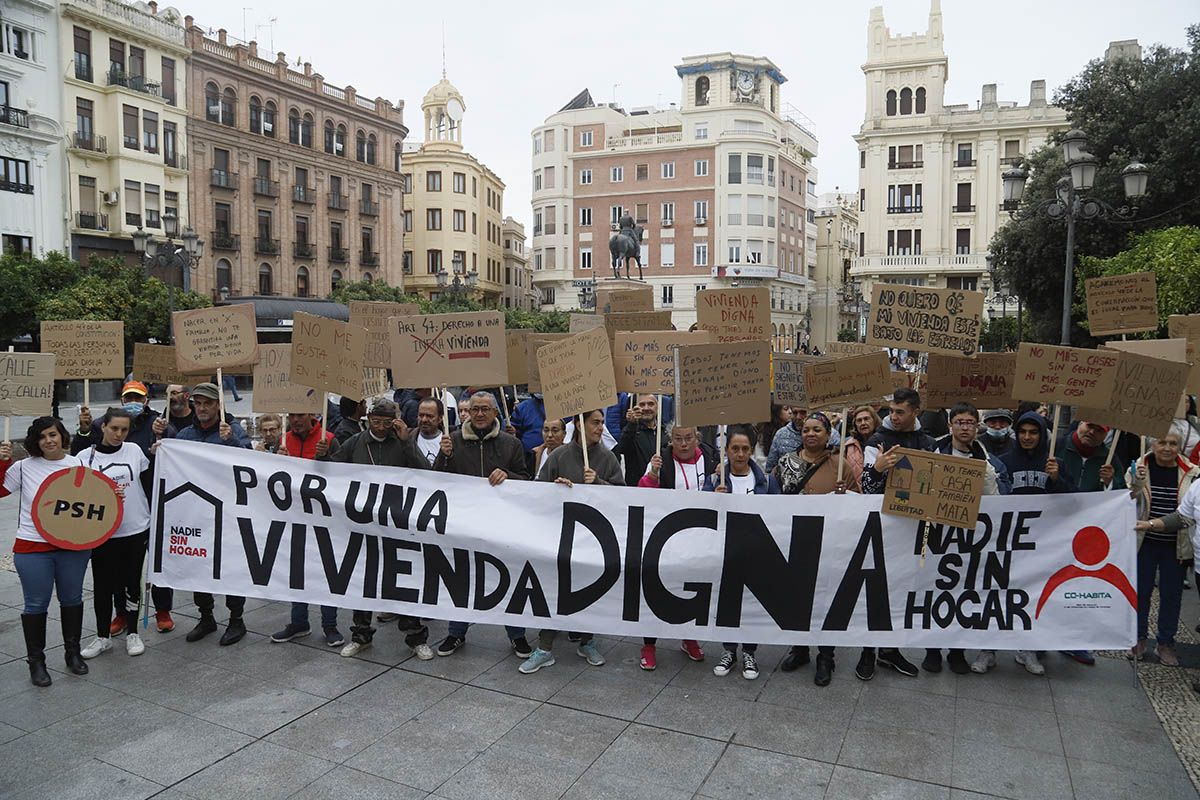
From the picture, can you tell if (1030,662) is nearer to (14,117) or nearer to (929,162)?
(14,117)

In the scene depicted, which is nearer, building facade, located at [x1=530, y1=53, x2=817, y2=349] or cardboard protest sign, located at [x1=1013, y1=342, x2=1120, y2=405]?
cardboard protest sign, located at [x1=1013, y1=342, x2=1120, y2=405]

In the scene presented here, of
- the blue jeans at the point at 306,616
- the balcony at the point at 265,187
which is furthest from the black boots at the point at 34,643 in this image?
the balcony at the point at 265,187

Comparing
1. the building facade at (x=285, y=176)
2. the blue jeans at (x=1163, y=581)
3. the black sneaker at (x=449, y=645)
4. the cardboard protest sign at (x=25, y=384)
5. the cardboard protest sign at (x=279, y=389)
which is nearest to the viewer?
the blue jeans at (x=1163, y=581)

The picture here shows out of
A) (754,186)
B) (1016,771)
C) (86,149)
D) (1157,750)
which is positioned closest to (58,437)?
(1016,771)

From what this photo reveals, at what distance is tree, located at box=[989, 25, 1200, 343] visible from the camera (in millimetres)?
19625

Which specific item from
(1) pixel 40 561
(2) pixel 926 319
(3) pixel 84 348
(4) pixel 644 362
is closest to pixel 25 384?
(3) pixel 84 348

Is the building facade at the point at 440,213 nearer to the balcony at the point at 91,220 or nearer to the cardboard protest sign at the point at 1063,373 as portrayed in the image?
the balcony at the point at 91,220

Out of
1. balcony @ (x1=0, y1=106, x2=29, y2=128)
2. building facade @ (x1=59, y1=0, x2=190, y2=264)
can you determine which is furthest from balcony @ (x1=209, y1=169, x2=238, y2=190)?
balcony @ (x1=0, y1=106, x2=29, y2=128)

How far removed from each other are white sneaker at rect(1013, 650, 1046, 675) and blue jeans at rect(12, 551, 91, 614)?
6.17 m

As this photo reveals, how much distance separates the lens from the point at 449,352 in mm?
6629

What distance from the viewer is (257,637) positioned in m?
6.41

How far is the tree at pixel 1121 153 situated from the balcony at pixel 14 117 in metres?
36.7

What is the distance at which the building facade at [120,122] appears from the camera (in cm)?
3725

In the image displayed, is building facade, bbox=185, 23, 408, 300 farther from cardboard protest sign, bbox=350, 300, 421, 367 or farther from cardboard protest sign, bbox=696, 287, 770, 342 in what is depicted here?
cardboard protest sign, bbox=696, 287, 770, 342
